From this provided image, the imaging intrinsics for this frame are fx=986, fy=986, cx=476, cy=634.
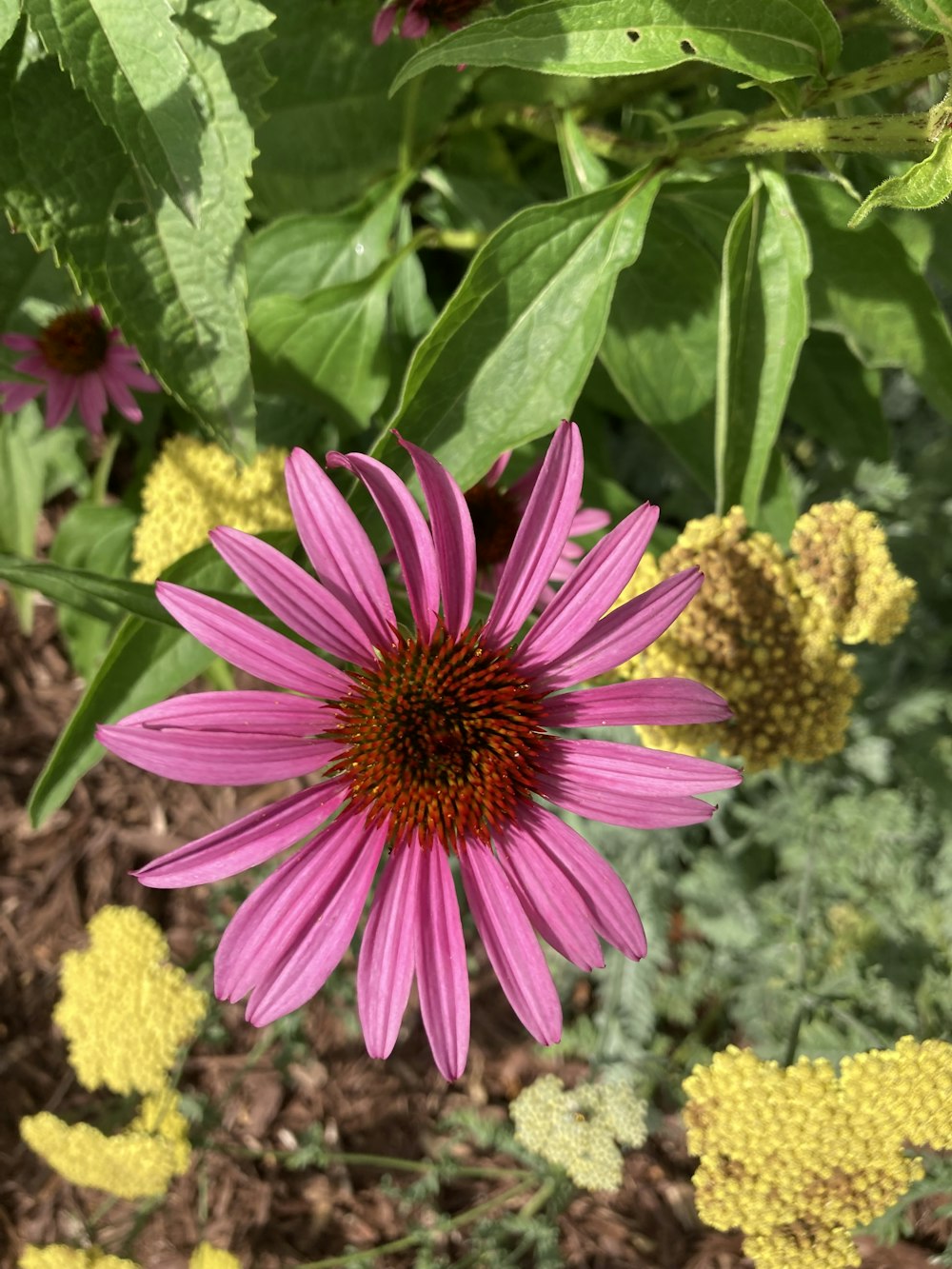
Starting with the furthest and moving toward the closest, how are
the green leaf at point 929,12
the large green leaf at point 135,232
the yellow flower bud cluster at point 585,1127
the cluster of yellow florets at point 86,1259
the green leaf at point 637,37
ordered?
the cluster of yellow florets at point 86,1259
the yellow flower bud cluster at point 585,1127
the large green leaf at point 135,232
the green leaf at point 637,37
the green leaf at point 929,12

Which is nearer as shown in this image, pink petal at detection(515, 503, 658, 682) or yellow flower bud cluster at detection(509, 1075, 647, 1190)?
pink petal at detection(515, 503, 658, 682)

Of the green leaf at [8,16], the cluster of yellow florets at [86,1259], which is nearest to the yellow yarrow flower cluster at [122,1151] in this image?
the cluster of yellow florets at [86,1259]

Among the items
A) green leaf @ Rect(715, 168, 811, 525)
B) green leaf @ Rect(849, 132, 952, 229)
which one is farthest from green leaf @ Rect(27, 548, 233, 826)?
green leaf @ Rect(849, 132, 952, 229)

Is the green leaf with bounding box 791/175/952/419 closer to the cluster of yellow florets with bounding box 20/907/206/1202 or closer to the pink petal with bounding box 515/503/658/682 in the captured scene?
the pink petal with bounding box 515/503/658/682

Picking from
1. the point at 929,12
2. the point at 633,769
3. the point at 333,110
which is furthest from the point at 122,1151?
the point at 929,12

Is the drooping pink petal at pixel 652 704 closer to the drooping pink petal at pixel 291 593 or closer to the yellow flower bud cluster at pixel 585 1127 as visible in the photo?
the drooping pink petal at pixel 291 593

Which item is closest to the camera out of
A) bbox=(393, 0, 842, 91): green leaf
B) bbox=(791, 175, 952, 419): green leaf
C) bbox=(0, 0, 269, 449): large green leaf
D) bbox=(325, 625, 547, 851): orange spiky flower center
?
bbox=(393, 0, 842, 91): green leaf
